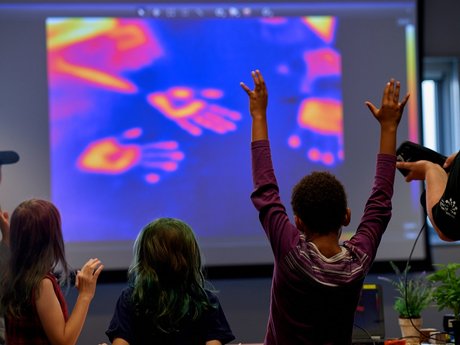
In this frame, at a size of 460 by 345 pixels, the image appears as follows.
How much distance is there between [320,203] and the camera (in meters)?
1.69

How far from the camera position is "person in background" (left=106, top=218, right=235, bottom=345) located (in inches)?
75.0

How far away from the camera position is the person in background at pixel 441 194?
6.18 ft

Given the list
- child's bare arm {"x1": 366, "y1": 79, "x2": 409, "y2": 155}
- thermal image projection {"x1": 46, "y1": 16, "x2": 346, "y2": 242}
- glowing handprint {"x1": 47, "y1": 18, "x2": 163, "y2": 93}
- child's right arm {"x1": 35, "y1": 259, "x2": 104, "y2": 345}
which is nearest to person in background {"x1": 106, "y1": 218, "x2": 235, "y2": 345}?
child's right arm {"x1": 35, "y1": 259, "x2": 104, "y2": 345}

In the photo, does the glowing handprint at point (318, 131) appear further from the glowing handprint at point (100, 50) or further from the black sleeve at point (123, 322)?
the black sleeve at point (123, 322)

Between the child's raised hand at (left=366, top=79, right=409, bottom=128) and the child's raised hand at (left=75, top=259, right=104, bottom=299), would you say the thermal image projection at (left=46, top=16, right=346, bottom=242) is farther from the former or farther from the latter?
the child's raised hand at (left=366, top=79, right=409, bottom=128)

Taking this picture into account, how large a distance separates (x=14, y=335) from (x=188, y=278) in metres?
0.59

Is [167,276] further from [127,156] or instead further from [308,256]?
[127,156]

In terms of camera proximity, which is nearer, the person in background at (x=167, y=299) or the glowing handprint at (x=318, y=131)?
the person in background at (x=167, y=299)

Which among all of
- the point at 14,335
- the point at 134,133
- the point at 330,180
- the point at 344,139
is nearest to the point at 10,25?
the point at 134,133

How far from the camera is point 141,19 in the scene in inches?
168

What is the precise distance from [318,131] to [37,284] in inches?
101

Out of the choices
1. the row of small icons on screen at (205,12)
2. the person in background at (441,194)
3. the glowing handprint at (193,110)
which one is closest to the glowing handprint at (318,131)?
the glowing handprint at (193,110)

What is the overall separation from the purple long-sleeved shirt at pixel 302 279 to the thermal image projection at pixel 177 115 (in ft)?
8.39

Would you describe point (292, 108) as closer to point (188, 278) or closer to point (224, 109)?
point (224, 109)
